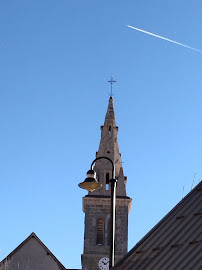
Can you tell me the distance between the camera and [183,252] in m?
9.74

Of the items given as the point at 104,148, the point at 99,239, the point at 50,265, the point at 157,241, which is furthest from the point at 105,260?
the point at 157,241

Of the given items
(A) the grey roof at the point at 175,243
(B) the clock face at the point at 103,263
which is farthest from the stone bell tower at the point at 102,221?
(A) the grey roof at the point at 175,243

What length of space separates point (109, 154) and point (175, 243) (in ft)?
120

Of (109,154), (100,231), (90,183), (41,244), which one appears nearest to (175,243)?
(90,183)

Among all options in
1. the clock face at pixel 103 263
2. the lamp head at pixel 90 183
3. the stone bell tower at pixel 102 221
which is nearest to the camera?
the lamp head at pixel 90 183

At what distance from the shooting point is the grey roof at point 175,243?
31.4 feet

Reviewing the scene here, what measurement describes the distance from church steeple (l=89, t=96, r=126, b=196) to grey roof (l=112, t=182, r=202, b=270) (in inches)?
1283

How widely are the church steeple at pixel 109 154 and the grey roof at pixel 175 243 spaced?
3258 centimetres

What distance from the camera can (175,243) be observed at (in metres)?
10.2

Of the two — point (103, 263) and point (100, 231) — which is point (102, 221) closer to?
point (100, 231)

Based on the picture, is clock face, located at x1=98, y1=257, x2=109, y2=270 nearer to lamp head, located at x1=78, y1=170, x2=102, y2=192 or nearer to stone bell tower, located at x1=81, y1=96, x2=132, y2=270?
stone bell tower, located at x1=81, y1=96, x2=132, y2=270

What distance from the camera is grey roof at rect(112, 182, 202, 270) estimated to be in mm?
9578

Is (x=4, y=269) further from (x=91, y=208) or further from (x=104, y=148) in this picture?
(x=104, y=148)

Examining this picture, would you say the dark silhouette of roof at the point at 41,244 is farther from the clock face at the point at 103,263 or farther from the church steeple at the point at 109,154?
the church steeple at the point at 109,154
